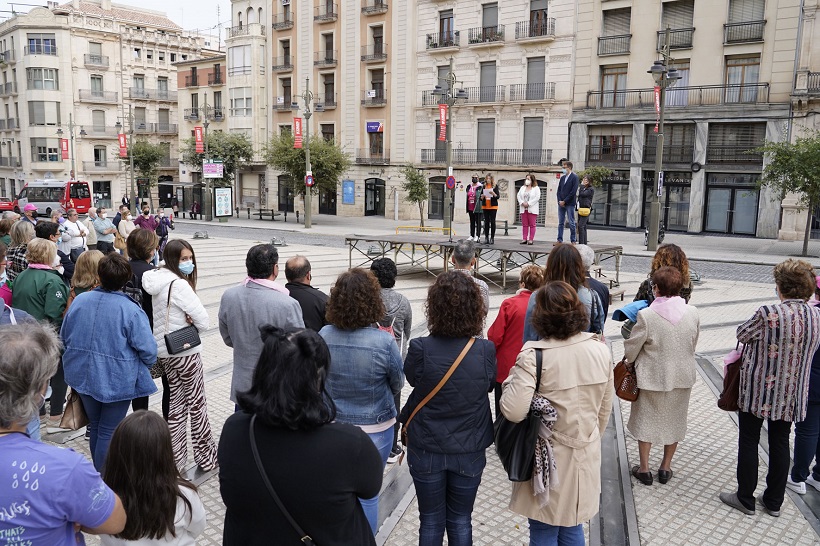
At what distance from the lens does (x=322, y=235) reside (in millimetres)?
27703

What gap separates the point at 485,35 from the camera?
34875 mm

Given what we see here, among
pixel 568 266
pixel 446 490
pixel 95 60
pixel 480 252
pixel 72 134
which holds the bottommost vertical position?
pixel 446 490

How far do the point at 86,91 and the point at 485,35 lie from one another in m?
38.1

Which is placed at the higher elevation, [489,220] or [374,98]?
[374,98]


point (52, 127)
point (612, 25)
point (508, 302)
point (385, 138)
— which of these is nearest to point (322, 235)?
point (385, 138)

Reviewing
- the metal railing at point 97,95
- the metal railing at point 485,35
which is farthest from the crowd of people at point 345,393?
the metal railing at point 97,95

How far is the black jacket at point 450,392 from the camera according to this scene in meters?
3.40

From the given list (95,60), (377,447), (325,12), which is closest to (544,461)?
(377,447)

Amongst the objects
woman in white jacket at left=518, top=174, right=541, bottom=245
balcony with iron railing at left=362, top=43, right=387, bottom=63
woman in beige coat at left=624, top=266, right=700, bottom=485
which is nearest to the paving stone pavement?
woman in beige coat at left=624, top=266, right=700, bottom=485

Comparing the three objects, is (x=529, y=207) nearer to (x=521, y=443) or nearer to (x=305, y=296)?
(x=305, y=296)

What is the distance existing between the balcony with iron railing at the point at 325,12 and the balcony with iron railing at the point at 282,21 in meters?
2.22

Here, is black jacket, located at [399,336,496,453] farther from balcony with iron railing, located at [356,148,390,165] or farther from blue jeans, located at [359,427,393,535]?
balcony with iron railing, located at [356,148,390,165]

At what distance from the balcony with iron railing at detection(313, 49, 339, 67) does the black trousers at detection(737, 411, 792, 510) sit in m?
39.5

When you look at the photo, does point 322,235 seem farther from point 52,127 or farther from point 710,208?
point 52,127
